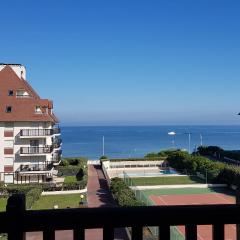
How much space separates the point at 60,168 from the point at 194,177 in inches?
616

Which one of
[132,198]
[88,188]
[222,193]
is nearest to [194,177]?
[222,193]

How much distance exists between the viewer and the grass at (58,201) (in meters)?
31.8

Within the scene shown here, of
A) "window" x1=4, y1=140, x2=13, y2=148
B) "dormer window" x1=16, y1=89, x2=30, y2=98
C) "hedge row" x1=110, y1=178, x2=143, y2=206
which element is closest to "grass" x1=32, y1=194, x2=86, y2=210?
"hedge row" x1=110, y1=178, x2=143, y2=206

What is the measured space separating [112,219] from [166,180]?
143ft

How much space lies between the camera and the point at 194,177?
48281mm

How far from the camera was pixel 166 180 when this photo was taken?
46250mm

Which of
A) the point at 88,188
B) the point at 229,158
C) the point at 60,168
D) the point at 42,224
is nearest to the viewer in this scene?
the point at 42,224

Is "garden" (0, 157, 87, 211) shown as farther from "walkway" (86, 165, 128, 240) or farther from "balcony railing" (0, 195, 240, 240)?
"balcony railing" (0, 195, 240, 240)

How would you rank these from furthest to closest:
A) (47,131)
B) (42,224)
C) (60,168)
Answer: (60,168) < (47,131) < (42,224)

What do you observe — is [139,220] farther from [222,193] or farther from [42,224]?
[222,193]

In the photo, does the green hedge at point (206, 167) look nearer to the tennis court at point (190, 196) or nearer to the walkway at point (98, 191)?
the tennis court at point (190, 196)

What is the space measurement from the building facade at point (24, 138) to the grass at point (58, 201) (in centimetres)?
819

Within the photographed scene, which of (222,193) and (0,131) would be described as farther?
(0,131)

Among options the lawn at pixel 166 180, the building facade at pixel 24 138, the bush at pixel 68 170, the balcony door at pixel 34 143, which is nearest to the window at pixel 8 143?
the building facade at pixel 24 138
